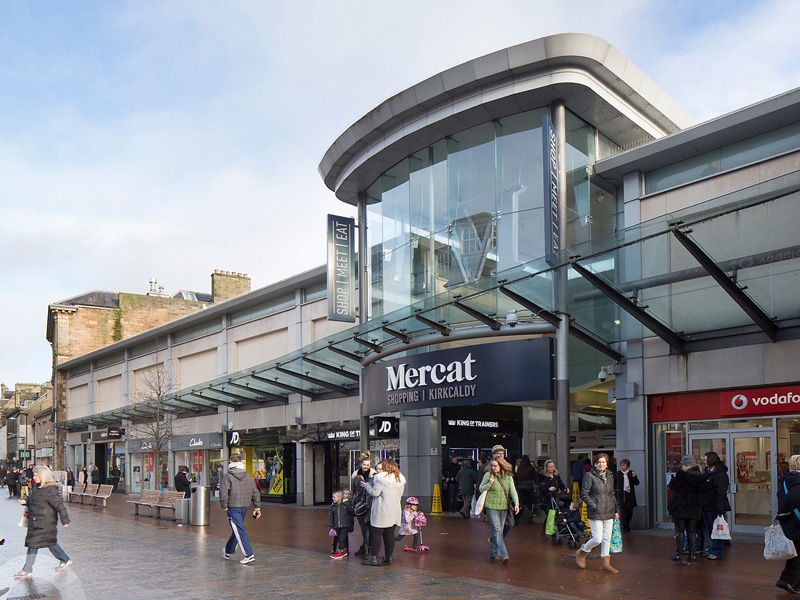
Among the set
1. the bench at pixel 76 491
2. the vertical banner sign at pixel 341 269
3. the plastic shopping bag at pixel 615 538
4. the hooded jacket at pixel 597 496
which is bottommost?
the bench at pixel 76 491

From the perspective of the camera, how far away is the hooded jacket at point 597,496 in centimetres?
1062

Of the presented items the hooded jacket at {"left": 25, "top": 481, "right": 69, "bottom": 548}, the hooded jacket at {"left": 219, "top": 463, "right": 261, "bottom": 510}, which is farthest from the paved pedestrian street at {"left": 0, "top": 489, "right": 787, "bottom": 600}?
the hooded jacket at {"left": 219, "top": 463, "right": 261, "bottom": 510}

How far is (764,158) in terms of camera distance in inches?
617

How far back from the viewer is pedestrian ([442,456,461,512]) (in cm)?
2111

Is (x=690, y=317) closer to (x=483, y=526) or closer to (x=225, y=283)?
(x=483, y=526)

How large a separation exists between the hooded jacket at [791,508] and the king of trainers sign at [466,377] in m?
8.32

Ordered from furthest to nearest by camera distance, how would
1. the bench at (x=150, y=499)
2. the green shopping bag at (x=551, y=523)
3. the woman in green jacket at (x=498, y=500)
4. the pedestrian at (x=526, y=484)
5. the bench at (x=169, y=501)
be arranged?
the bench at (x=150, y=499) → the bench at (x=169, y=501) → the pedestrian at (x=526, y=484) → the green shopping bag at (x=551, y=523) → the woman in green jacket at (x=498, y=500)

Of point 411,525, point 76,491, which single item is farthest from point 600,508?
point 76,491

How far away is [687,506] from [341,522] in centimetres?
504

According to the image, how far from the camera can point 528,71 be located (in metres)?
17.9

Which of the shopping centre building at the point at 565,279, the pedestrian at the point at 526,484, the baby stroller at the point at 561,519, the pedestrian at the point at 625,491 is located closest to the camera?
the baby stroller at the point at 561,519

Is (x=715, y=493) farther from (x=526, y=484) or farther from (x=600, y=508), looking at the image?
(x=526, y=484)

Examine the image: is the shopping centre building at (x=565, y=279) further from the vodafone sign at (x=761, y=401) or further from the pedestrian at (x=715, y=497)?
the pedestrian at (x=715, y=497)

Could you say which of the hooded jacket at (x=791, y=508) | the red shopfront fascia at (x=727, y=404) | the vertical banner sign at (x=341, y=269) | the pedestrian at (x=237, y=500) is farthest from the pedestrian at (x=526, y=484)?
the hooded jacket at (x=791, y=508)
